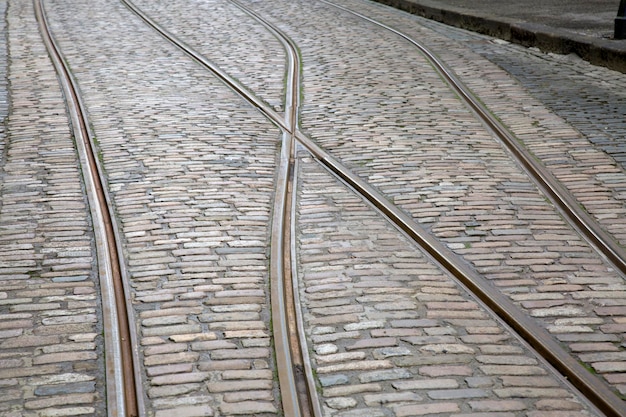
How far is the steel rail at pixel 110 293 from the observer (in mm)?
3811

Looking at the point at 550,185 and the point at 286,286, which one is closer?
the point at 286,286

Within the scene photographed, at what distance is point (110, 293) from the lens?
478cm

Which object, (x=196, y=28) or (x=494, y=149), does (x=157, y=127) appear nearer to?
(x=494, y=149)

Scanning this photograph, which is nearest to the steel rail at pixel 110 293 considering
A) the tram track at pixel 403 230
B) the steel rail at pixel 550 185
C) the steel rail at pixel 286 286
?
the tram track at pixel 403 230

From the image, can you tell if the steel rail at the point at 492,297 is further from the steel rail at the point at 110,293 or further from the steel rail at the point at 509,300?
the steel rail at the point at 110,293

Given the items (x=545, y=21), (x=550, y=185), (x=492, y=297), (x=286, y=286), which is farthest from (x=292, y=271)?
(x=545, y=21)

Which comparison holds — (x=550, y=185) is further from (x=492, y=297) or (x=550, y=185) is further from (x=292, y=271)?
(x=292, y=271)

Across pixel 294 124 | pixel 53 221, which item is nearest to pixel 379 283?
pixel 53 221

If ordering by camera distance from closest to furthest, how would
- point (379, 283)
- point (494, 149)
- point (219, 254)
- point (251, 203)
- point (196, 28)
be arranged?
1. point (379, 283)
2. point (219, 254)
3. point (251, 203)
4. point (494, 149)
5. point (196, 28)

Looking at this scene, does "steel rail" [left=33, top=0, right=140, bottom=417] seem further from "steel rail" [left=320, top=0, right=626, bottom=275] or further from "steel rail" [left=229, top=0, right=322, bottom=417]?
"steel rail" [left=320, top=0, right=626, bottom=275]

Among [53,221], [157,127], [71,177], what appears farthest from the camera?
[157,127]

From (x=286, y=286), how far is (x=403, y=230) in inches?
46.7

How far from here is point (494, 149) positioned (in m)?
7.62

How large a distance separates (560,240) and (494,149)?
6.79 feet
